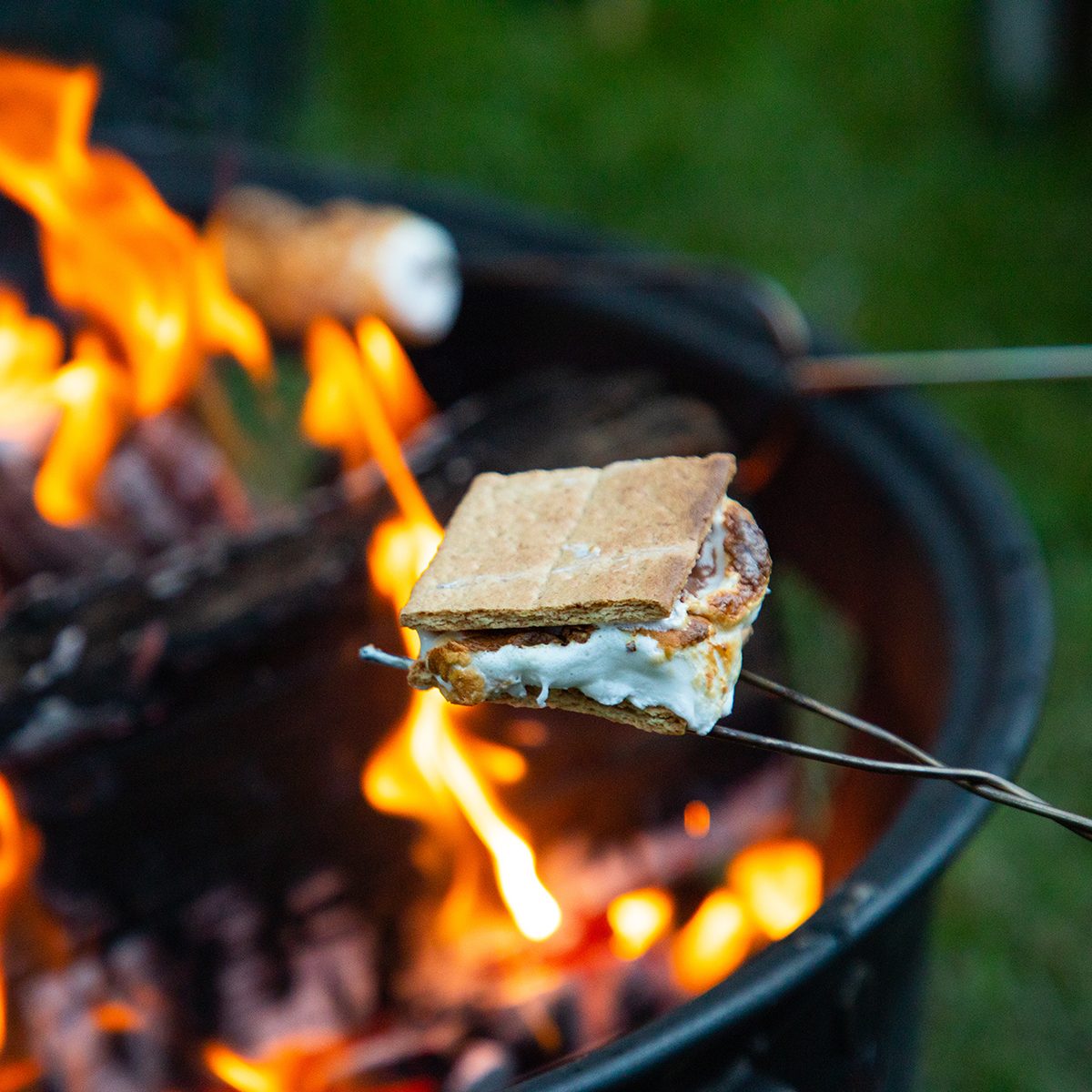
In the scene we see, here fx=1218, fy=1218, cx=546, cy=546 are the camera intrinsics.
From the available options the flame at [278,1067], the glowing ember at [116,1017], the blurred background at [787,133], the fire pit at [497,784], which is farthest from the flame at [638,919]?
the blurred background at [787,133]

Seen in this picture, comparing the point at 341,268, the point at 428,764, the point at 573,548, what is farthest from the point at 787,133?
the point at 573,548

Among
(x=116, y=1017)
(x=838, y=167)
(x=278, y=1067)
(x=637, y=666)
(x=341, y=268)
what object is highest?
(x=637, y=666)

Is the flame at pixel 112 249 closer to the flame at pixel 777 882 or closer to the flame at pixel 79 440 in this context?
the flame at pixel 79 440

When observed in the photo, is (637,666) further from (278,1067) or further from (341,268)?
(341,268)

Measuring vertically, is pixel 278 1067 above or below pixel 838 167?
below

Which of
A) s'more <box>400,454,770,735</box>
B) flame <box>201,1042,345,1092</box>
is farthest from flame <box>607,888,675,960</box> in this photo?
s'more <box>400,454,770,735</box>

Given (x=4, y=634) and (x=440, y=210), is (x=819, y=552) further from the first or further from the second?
(x=4, y=634)

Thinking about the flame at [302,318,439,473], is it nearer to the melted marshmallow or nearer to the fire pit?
the fire pit
